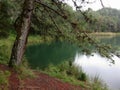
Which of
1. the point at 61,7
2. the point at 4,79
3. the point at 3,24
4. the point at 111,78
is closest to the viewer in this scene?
the point at 4,79

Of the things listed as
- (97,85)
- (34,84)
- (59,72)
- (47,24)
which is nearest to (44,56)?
(59,72)

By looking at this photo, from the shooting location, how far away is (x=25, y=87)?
8.37 m

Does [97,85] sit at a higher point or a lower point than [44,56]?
higher

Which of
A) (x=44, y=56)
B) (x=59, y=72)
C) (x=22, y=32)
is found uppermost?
(x=22, y=32)

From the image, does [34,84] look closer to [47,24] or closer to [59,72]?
[47,24]

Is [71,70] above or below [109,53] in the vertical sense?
below

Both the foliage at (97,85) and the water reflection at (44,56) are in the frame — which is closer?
the foliage at (97,85)

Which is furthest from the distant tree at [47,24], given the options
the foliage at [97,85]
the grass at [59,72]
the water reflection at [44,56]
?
the water reflection at [44,56]

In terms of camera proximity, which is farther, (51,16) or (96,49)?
(51,16)

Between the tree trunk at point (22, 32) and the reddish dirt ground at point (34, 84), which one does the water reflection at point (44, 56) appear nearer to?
the reddish dirt ground at point (34, 84)

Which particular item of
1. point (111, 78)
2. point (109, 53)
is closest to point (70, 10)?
point (109, 53)

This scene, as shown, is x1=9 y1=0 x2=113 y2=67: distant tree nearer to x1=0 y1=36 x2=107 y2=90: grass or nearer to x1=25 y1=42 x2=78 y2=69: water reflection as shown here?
x1=0 y1=36 x2=107 y2=90: grass

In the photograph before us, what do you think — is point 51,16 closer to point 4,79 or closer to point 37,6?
point 37,6

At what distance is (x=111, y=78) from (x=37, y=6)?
1382cm
